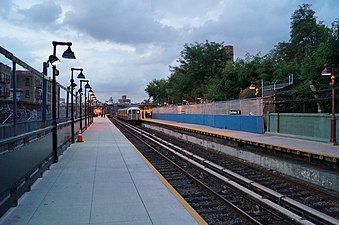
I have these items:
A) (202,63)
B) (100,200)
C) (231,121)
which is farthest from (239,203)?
(202,63)

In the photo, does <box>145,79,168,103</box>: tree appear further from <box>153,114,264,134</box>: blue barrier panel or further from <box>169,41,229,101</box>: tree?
<box>153,114,264,134</box>: blue barrier panel

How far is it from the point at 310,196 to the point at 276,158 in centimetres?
466

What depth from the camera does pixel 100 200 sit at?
7199 millimetres

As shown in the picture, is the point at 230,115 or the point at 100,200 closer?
the point at 100,200

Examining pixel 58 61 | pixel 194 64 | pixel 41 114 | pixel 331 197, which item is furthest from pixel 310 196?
pixel 194 64

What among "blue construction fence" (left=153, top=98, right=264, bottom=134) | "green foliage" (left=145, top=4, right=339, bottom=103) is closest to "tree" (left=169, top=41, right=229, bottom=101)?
"green foliage" (left=145, top=4, right=339, bottom=103)

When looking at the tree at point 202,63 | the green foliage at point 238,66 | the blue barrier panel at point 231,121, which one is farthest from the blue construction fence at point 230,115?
the tree at point 202,63

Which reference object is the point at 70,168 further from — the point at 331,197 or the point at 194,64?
the point at 194,64

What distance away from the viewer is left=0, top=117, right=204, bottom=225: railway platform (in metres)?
5.97

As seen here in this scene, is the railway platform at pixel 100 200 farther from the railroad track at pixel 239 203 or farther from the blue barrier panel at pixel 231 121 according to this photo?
the blue barrier panel at pixel 231 121

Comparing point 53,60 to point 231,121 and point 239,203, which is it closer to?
point 239,203

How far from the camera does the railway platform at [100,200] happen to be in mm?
5973

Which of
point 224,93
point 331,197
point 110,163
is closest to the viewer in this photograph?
point 331,197

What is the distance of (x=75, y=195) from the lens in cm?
762
